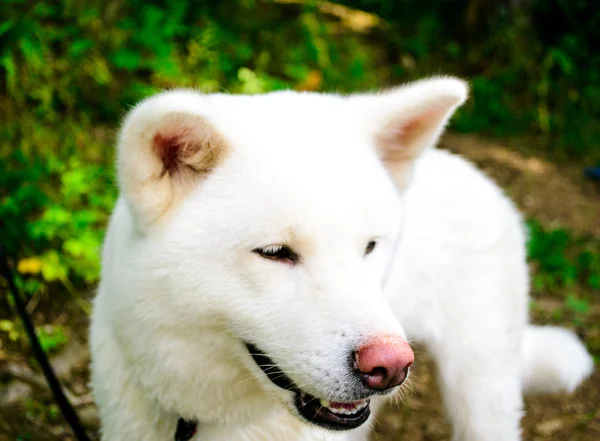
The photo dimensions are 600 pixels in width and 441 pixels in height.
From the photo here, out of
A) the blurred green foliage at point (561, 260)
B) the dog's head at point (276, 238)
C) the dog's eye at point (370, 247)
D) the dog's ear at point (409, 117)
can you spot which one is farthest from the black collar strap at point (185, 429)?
the blurred green foliage at point (561, 260)

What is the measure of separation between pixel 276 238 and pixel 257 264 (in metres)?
0.11

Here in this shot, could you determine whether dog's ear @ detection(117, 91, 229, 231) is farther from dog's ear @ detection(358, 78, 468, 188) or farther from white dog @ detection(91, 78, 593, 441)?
dog's ear @ detection(358, 78, 468, 188)

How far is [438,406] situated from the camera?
4.09 meters

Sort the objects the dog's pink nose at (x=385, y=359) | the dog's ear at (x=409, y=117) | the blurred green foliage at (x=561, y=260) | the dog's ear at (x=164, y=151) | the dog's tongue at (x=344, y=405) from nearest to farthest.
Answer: the dog's pink nose at (x=385, y=359) → the dog's ear at (x=164, y=151) → the dog's tongue at (x=344, y=405) → the dog's ear at (x=409, y=117) → the blurred green foliage at (x=561, y=260)

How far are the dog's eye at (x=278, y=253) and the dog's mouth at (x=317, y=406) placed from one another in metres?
0.31

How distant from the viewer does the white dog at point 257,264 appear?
6.23ft

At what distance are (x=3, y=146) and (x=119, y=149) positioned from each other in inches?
111

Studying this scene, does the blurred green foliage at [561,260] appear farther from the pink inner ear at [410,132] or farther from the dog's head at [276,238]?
the dog's head at [276,238]

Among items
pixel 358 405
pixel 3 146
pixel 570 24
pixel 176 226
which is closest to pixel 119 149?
pixel 176 226

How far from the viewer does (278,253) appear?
6.44 ft

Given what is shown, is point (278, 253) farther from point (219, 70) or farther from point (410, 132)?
point (219, 70)

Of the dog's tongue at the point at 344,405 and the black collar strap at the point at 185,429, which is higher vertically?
the dog's tongue at the point at 344,405

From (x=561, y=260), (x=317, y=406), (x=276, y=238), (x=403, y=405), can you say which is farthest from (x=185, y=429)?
(x=561, y=260)

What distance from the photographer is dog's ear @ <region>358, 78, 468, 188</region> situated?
7.36 feet
